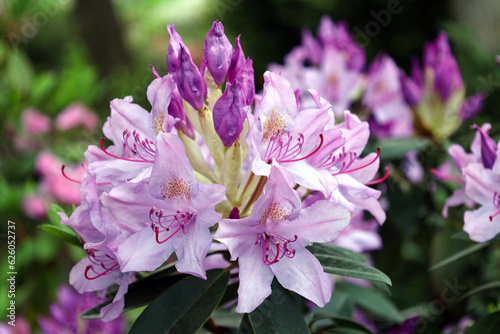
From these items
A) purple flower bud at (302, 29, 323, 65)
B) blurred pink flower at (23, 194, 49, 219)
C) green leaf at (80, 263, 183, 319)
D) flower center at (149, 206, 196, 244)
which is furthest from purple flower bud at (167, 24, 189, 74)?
blurred pink flower at (23, 194, 49, 219)

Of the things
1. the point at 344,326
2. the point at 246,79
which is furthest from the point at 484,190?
the point at 246,79

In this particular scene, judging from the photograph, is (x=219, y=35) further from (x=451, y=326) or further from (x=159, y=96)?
(x=451, y=326)

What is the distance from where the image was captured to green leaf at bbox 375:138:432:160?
4.63ft

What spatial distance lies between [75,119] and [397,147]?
202cm

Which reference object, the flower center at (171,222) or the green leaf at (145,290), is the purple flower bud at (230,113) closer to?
the flower center at (171,222)

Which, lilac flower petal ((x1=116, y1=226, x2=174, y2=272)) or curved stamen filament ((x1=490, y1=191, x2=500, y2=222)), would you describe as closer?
lilac flower petal ((x1=116, y1=226, x2=174, y2=272))

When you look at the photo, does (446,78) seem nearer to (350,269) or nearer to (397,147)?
(397,147)

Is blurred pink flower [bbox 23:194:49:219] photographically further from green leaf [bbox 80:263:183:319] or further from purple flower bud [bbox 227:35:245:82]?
purple flower bud [bbox 227:35:245:82]

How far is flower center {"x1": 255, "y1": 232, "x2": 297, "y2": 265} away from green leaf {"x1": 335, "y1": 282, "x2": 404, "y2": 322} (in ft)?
1.95

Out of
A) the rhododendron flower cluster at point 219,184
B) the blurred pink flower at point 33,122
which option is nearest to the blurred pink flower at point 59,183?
the blurred pink flower at point 33,122

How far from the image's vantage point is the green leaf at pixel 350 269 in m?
0.74

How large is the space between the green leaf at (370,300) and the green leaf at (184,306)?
567 mm

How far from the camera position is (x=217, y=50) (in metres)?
0.81

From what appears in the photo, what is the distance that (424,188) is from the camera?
5.10 ft
